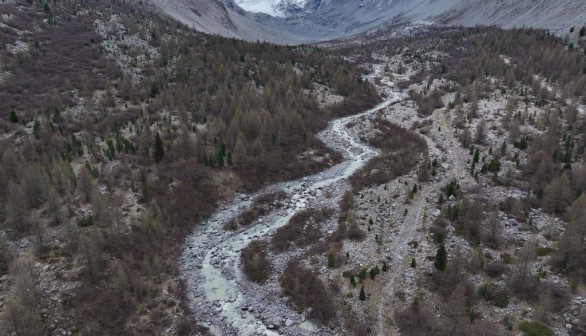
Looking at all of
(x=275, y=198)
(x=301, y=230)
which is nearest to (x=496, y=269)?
(x=301, y=230)

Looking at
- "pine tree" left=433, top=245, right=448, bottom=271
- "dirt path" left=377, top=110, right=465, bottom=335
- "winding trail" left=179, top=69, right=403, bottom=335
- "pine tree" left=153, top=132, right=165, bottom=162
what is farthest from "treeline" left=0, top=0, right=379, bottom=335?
"pine tree" left=433, top=245, right=448, bottom=271

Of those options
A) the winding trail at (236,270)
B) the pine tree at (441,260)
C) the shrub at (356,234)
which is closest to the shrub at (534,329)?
the pine tree at (441,260)

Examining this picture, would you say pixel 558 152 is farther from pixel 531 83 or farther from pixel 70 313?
pixel 70 313

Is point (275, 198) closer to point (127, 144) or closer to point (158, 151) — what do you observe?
point (158, 151)

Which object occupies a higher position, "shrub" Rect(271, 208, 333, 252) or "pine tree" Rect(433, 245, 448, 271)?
"pine tree" Rect(433, 245, 448, 271)

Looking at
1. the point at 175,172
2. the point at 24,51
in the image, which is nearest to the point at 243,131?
the point at 175,172

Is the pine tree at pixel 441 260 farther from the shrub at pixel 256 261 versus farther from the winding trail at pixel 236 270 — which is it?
the shrub at pixel 256 261

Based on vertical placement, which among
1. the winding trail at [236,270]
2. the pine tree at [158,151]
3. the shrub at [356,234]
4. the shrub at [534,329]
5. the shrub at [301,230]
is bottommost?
the winding trail at [236,270]

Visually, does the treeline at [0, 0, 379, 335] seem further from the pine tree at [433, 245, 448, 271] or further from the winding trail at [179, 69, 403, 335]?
the pine tree at [433, 245, 448, 271]

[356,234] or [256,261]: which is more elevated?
[356,234]
